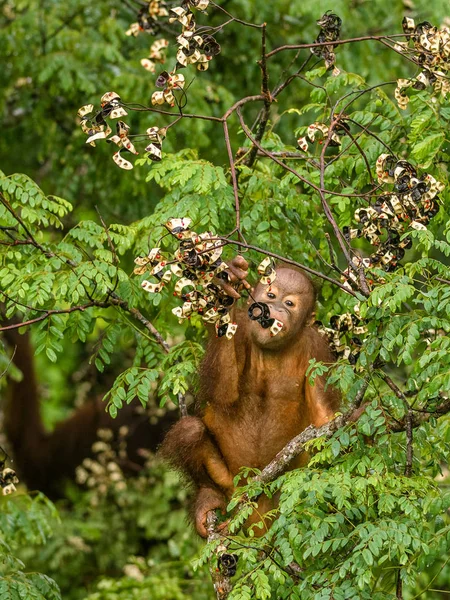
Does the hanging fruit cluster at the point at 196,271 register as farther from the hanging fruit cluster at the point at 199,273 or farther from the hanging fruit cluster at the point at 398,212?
the hanging fruit cluster at the point at 398,212

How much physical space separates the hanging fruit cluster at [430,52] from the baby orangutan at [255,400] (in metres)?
0.99

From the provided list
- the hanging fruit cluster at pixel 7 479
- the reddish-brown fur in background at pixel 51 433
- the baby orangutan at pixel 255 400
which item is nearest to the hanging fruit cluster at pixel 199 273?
the baby orangutan at pixel 255 400

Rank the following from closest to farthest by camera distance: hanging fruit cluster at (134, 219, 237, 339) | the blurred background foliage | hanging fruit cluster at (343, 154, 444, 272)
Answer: hanging fruit cluster at (134, 219, 237, 339), hanging fruit cluster at (343, 154, 444, 272), the blurred background foliage

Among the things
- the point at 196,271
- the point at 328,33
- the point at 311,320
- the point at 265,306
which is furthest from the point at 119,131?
the point at 311,320

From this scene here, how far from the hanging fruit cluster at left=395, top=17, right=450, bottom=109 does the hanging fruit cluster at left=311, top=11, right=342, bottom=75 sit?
27cm

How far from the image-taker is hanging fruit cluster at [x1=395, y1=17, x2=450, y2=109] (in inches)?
180

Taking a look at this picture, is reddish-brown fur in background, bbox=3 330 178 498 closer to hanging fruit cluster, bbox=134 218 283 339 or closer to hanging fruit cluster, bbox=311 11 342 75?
hanging fruit cluster, bbox=311 11 342 75

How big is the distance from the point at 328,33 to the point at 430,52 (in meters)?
0.45

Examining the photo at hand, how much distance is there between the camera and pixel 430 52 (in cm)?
459

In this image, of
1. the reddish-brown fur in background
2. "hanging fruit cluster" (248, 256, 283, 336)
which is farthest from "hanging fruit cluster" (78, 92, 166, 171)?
the reddish-brown fur in background

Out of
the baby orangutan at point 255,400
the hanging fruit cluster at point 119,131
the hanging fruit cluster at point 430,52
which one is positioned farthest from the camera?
the baby orangutan at point 255,400

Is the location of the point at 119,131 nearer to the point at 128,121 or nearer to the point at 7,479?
the point at 7,479

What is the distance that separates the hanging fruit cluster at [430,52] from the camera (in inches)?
180

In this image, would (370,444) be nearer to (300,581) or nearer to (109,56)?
(300,581)
